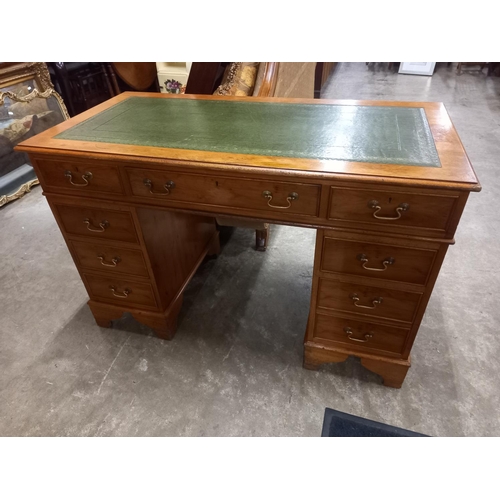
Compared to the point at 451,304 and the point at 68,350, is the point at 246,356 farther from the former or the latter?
the point at 451,304

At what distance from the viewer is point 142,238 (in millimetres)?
1291

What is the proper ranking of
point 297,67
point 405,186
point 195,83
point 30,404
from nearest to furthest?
point 405,186, point 30,404, point 195,83, point 297,67

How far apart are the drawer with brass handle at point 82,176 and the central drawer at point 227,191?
0.07 meters

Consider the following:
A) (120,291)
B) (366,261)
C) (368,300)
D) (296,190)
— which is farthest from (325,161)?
(120,291)

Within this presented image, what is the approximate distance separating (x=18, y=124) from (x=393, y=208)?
9.51 feet

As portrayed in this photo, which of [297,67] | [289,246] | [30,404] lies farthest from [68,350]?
[297,67]

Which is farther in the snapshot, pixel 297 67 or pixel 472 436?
pixel 297 67

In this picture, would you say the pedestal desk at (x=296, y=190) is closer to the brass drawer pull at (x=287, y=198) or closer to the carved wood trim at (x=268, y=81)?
the brass drawer pull at (x=287, y=198)

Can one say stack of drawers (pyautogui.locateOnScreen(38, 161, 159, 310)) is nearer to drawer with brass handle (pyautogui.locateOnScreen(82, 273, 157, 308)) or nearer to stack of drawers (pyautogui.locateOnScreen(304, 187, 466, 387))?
drawer with brass handle (pyautogui.locateOnScreen(82, 273, 157, 308))

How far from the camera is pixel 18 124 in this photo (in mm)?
2693

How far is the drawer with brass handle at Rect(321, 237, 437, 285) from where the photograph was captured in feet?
3.33

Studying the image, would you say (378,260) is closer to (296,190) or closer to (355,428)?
(296,190)
